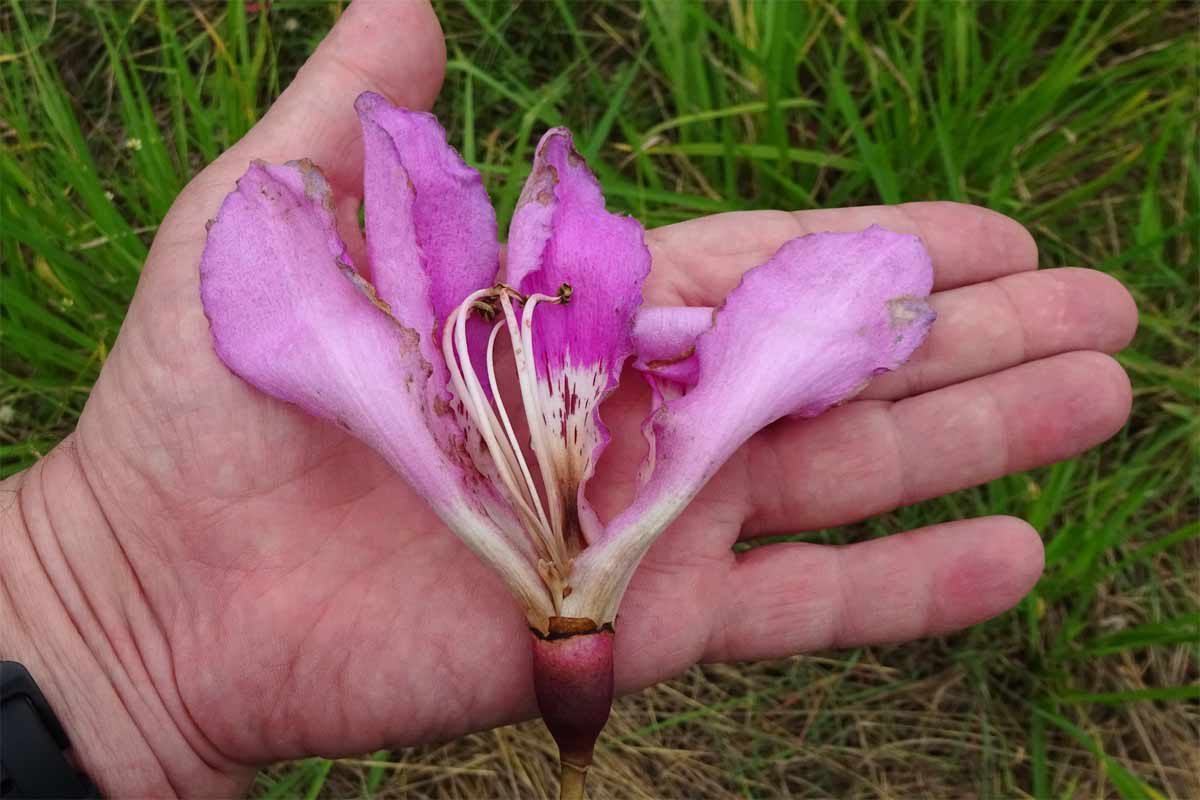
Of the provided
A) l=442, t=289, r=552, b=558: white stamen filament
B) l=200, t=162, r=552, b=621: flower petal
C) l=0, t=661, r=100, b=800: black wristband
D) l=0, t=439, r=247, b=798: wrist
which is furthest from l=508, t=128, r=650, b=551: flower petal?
l=0, t=661, r=100, b=800: black wristband

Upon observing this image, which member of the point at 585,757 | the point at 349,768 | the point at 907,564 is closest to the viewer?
the point at 585,757

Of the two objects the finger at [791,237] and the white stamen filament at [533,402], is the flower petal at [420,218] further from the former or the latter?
the finger at [791,237]

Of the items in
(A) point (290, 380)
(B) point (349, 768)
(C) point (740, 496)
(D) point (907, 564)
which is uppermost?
(A) point (290, 380)

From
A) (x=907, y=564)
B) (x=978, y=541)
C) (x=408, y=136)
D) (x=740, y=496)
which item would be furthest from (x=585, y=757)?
(x=408, y=136)

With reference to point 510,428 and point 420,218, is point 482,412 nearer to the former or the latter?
→ point 510,428

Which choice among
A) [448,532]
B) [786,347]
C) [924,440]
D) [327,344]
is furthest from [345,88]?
[924,440]

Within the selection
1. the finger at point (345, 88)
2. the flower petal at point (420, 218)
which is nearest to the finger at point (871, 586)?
the flower petal at point (420, 218)

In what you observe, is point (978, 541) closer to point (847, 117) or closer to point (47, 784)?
point (847, 117)
